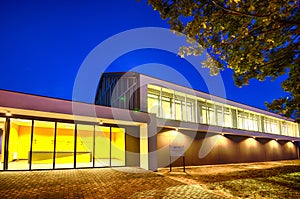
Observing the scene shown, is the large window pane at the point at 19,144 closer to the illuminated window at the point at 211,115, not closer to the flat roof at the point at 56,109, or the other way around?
the flat roof at the point at 56,109

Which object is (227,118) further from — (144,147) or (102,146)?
(102,146)

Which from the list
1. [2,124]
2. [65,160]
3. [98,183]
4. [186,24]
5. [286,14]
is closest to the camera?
[286,14]

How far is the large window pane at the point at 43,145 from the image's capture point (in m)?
10.8

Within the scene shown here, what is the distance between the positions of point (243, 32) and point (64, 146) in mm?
9911

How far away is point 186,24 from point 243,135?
53.3 feet

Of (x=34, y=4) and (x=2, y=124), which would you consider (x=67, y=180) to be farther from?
(x=34, y=4)

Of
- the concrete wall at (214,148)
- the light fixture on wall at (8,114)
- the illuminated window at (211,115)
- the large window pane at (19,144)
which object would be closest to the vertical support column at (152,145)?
the concrete wall at (214,148)

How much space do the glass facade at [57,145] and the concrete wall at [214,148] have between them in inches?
120

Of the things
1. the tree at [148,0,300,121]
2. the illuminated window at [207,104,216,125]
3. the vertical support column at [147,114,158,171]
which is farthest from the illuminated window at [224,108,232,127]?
the tree at [148,0,300,121]

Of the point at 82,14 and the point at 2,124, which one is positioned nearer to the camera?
the point at 2,124

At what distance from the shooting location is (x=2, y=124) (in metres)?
10.6

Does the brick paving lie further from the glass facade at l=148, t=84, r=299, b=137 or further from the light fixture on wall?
the glass facade at l=148, t=84, r=299, b=137

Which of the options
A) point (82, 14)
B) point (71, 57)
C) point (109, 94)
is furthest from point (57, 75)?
point (109, 94)

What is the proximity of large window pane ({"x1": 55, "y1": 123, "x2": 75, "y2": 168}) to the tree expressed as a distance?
7599mm
